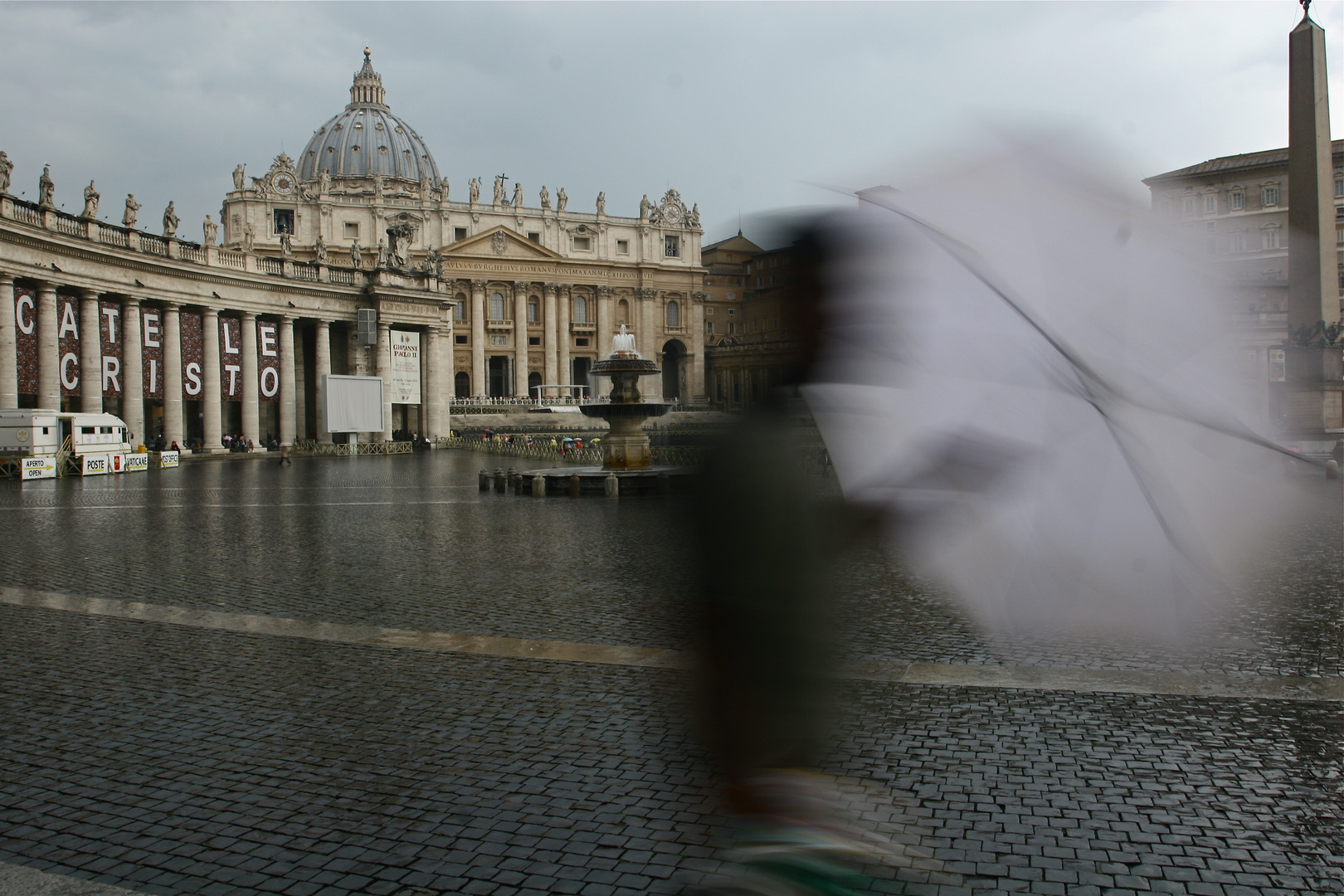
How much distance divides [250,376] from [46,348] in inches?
398

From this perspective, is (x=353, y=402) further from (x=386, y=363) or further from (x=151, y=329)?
(x=151, y=329)

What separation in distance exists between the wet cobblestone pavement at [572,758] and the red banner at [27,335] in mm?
25394

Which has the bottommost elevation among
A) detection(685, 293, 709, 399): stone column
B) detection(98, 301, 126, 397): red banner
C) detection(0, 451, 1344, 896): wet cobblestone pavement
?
detection(0, 451, 1344, 896): wet cobblestone pavement

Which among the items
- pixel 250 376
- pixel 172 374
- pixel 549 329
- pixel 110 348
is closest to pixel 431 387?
pixel 250 376

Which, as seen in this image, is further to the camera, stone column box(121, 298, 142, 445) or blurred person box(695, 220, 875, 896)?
stone column box(121, 298, 142, 445)

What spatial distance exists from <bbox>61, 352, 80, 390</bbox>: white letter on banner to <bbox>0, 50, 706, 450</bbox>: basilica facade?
6cm

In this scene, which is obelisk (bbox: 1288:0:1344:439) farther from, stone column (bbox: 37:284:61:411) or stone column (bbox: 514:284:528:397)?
stone column (bbox: 514:284:528:397)

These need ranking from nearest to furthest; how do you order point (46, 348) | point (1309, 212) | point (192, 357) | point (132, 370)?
point (1309, 212), point (46, 348), point (132, 370), point (192, 357)

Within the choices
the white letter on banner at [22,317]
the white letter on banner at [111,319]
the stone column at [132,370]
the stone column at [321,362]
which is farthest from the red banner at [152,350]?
the stone column at [321,362]

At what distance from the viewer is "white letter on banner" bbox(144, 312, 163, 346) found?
114 feet

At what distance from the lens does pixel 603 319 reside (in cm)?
9169

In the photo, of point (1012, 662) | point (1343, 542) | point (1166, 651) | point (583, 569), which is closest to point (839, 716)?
point (1012, 662)

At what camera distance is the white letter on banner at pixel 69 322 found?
3070cm

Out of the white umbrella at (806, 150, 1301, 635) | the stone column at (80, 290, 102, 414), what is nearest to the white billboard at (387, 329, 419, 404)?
the stone column at (80, 290, 102, 414)
